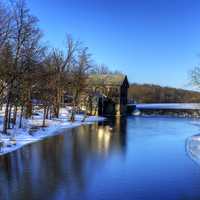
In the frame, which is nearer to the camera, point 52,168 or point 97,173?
point 97,173

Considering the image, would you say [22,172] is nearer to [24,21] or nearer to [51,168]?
[51,168]

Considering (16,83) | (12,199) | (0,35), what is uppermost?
(0,35)

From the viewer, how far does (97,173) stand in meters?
14.4

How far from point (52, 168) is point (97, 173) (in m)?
2.21

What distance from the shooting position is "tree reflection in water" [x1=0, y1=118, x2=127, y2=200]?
11.4 metres

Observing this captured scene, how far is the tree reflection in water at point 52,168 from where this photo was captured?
11391 mm

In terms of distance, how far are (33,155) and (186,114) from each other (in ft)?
191

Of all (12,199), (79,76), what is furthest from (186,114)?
(12,199)

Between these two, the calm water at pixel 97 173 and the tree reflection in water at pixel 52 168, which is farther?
A: the tree reflection in water at pixel 52 168

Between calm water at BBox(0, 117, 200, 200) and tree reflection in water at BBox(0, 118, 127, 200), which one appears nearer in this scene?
calm water at BBox(0, 117, 200, 200)

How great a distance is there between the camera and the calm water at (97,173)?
1126 cm

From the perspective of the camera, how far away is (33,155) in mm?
18328

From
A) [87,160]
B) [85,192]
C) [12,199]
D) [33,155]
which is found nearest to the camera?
[12,199]

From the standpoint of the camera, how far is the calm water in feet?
36.9
